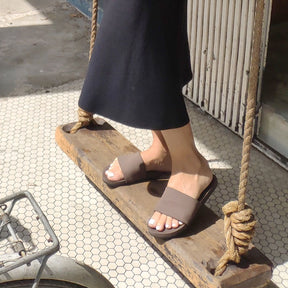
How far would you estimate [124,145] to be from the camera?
229cm

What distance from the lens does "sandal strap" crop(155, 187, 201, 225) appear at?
1821mm

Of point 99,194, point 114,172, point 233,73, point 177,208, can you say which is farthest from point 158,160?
point 233,73

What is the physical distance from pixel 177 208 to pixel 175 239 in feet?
0.33

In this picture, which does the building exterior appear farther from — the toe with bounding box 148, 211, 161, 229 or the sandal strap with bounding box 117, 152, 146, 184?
the toe with bounding box 148, 211, 161, 229

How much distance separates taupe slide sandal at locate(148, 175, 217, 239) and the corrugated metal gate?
0.81 m

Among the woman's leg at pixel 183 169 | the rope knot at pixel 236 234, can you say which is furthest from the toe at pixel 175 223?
the rope knot at pixel 236 234

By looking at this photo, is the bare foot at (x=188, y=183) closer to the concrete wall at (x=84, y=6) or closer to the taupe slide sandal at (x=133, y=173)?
the taupe slide sandal at (x=133, y=173)

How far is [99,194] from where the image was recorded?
2.32m

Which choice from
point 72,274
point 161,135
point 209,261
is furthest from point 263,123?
point 72,274

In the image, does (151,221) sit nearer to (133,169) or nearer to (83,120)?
(133,169)

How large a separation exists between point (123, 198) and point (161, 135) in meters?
0.25

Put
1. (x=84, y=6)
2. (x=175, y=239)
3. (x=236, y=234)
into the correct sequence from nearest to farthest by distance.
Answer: (x=236, y=234) < (x=175, y=239) < (x=84, y=6)

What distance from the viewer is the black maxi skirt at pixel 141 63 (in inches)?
64.0

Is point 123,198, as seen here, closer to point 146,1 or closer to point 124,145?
point 124,145
